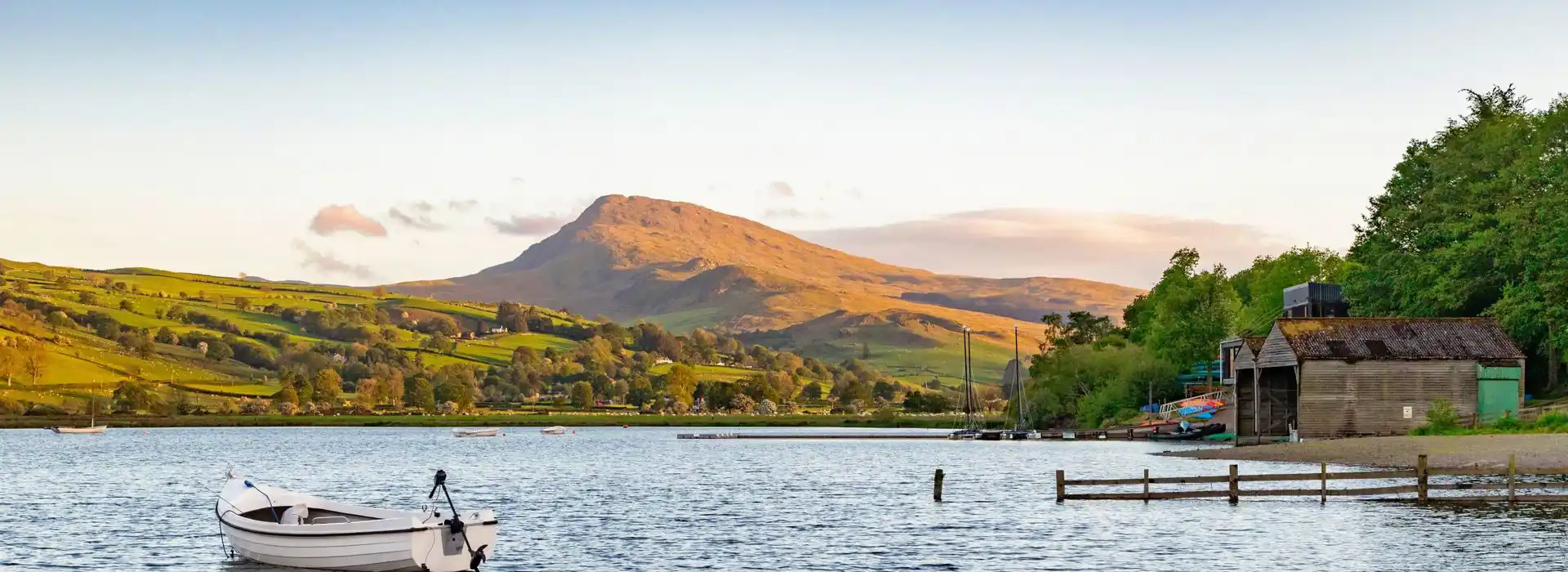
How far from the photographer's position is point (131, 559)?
159ft

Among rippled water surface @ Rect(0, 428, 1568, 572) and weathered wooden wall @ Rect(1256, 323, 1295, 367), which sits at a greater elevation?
weathered wooden wall @ Rect(1256, 323, 1295, 367)

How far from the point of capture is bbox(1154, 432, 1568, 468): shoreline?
72.4m

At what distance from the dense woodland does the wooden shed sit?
331 centimetres

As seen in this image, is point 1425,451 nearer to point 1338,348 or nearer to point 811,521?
point 1338,348

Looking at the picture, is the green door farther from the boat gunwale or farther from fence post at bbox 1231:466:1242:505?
the boat gunwale

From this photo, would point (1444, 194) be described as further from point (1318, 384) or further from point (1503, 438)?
point (1503, 438)

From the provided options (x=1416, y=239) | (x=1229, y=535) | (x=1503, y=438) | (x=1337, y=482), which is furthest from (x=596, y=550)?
(x=1416, y=239)

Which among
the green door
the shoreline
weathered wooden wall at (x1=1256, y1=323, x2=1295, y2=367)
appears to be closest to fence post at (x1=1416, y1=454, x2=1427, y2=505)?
the shoreline

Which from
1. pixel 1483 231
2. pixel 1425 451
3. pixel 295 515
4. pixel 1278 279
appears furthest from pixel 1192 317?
pixel 295 515

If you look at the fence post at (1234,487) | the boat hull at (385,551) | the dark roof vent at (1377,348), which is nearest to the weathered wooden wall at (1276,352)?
the dark roof vent at (1377,348)

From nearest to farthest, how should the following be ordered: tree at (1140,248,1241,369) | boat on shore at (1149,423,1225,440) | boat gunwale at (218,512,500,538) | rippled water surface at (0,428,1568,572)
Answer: boat gunwale at (218,512,500,538)
rippled water surface at (0,428,1568,572)
boat on shore at (1149,423,1225,440)
tree at (1140,248,1241,369)

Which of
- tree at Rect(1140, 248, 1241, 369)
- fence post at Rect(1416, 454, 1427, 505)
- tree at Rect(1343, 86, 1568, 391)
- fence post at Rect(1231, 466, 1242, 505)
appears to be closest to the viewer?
fence post at Rect(1416, 454, 1427, 505)

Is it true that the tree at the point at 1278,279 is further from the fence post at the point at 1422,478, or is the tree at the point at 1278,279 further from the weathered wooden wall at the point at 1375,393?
the fence post at the point at 1422,478

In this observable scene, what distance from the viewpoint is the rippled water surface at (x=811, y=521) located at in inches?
1834
